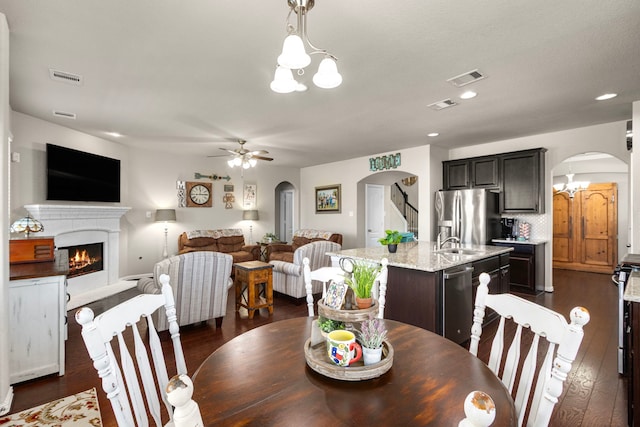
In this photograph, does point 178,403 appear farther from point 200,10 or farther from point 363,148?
point 363,148

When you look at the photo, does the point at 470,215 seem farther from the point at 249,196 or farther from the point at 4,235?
the point at 4,235

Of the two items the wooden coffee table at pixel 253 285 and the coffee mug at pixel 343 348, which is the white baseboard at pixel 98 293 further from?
the coffee mug at pixel 343 348

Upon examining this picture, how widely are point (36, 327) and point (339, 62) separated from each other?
3.17 meters

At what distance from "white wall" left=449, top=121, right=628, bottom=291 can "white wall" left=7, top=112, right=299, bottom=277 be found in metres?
5.22

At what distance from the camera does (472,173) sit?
5.52 metres

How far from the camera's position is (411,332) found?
147 centimetres

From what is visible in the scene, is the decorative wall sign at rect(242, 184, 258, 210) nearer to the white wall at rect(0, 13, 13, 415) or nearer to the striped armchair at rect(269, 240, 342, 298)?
the striped armchair at rect(269, 240, 342, 298)

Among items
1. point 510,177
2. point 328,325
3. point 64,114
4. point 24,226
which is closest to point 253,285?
point 24,226

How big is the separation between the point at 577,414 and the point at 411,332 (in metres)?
1.57

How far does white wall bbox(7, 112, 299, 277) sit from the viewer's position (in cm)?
411

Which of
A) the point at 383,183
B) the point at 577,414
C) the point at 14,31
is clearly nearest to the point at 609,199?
the point at 383,183

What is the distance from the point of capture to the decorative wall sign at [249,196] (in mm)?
7586

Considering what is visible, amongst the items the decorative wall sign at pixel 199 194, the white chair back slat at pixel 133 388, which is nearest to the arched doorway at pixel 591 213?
the decorative wall sign at pixel 199 194

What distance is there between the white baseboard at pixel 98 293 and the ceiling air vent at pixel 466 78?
5399 mm
